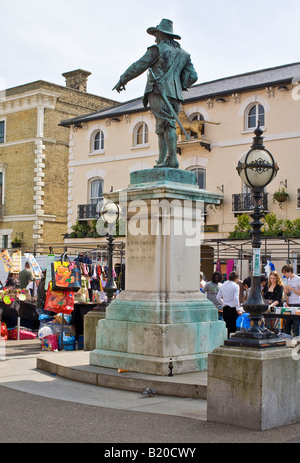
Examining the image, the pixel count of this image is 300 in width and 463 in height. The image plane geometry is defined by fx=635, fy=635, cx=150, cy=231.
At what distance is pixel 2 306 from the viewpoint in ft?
48.0

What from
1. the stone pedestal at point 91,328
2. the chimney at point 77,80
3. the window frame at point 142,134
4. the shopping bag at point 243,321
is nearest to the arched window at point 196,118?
the window frame at point 142,134

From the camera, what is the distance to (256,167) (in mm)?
7094

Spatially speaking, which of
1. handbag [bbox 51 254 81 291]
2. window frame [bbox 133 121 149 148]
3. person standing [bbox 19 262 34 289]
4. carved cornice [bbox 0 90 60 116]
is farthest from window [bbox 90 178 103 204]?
handbag [bbox 51 254 81 291]

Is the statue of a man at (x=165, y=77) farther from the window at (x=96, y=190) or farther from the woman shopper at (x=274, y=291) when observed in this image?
the window at (x=96, y=190)

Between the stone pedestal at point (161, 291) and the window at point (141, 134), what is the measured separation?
23314mm

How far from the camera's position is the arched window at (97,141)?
113 feet

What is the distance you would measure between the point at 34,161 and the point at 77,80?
23.1 ft

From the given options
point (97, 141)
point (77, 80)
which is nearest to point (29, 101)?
point (77, 80)

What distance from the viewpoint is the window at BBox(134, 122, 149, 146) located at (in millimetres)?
32469

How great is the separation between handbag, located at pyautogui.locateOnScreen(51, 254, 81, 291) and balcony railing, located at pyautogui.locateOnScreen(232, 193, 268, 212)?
1596cm

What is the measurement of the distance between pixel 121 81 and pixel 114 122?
24.1 meters

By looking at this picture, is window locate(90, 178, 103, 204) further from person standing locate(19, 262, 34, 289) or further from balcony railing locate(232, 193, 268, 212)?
person standing locate(19, 262, 34, 289)
